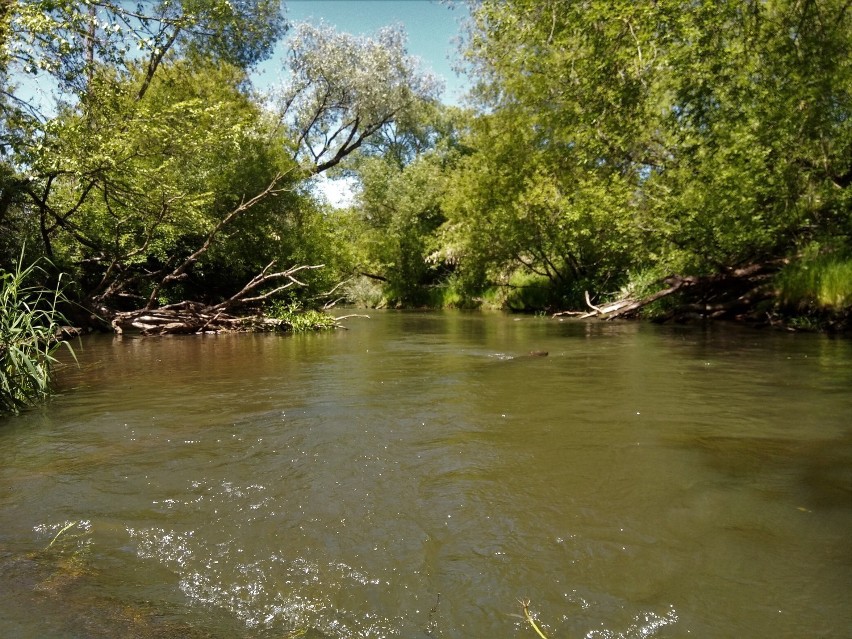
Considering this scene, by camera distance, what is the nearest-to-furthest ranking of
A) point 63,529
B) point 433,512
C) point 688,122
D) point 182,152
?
point 63,529 → point 433,512 → point 688,122 → point 182,152

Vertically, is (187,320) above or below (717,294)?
below

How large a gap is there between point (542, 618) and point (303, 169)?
61.0ft

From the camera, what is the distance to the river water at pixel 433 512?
2.01m

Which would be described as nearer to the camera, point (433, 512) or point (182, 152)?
point (433, 512)

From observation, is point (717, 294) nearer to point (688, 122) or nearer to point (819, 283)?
point (819, 283)

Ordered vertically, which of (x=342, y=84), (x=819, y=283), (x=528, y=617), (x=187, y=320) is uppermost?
(x=342, y=84)

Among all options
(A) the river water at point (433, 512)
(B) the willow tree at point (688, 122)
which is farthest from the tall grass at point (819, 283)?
(A) the river water at point (433, 512)

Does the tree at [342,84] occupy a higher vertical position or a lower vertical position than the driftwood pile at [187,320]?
higher

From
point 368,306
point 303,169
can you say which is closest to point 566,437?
point 303,169

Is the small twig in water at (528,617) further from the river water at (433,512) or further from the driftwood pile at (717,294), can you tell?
the driftwood pile at (717,294)

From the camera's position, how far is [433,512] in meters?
2.88

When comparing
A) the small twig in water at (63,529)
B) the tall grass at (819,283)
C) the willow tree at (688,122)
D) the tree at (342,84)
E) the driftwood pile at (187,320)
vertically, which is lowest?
the small twig in water at (63,529)

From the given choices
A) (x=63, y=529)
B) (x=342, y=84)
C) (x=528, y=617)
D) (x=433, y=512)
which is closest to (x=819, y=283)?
(x=433, y=512)

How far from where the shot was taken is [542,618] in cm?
198
